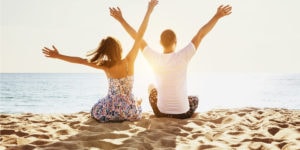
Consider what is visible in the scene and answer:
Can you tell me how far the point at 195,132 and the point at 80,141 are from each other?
5.31 ft

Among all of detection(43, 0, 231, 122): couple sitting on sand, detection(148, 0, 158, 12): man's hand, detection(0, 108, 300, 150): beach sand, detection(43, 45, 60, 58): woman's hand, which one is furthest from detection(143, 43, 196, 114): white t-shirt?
detection(43, 45, 60, 58): woman's hand

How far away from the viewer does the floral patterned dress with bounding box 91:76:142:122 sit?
18.1 ft

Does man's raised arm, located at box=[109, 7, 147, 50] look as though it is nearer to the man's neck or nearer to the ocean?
the man's neck

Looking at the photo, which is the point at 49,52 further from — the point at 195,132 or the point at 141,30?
the point at 195,132

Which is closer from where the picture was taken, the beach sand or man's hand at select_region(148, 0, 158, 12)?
the beach sand

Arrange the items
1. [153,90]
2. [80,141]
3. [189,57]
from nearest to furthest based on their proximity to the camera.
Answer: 1. [80,141]
2. [189,57]
3. [153,90]

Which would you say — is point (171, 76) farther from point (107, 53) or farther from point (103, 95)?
point (103, 95)

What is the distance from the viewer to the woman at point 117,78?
529 cm

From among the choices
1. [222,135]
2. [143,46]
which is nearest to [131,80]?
[143,46]

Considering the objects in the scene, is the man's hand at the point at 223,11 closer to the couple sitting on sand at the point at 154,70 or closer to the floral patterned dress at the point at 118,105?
the couple sitting on sand at the point at 154,70

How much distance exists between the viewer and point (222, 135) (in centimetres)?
444

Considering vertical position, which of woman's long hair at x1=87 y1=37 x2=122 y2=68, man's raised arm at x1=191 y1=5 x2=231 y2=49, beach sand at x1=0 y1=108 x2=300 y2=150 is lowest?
beach sand at x1=0 y1=108 x2=300 y2=150

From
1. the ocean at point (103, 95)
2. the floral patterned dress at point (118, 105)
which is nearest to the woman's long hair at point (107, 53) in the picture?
the floral patterned dress at point (118, 105)

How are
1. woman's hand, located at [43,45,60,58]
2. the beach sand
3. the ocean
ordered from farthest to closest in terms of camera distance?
the ocean → woman's hand, located at [43,45,60,58] → the beach sand
